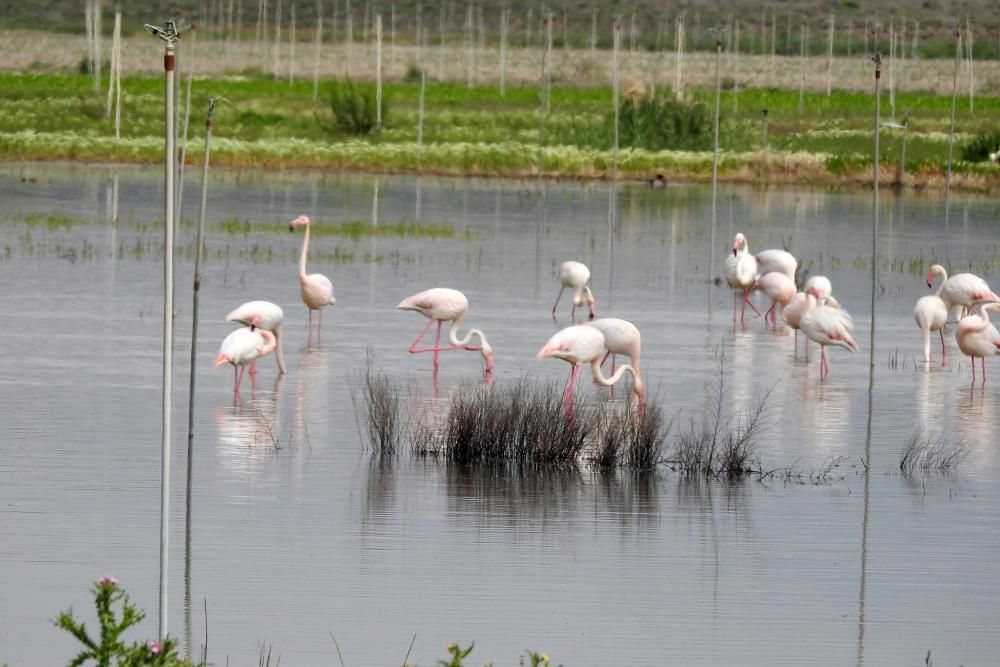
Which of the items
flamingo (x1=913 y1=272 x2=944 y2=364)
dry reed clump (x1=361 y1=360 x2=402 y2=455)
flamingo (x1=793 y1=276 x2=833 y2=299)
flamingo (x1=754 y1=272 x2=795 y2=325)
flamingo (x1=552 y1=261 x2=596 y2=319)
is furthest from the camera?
flamingo (x1=754 y1=272 x2=795 y2=325)

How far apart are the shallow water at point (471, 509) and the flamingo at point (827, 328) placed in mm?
403

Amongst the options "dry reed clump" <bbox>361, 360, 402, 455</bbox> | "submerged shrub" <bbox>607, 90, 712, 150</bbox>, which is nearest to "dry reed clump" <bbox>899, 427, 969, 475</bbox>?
"dry reed clump" <bbox>361, 360, 402, 455</bbox>

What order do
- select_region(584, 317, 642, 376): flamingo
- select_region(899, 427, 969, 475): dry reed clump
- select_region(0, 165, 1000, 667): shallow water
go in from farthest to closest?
select_region(584, 317, 642, 376): flamingo, select_region(899, 427, 969, 475): dry reed clump, select_region(0, 165, 1000, 667): shallow water

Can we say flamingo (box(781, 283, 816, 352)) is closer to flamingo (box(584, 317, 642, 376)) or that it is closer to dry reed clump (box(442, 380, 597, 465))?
flamingo (box(584, 317, 642, 376))

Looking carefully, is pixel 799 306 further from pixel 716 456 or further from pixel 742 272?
pixel 716 456

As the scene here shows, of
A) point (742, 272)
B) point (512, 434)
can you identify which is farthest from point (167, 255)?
point (742, 272)

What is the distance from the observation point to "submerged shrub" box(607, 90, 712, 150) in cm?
5959

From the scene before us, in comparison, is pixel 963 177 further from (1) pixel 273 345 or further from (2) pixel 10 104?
(1) pixel 273 345

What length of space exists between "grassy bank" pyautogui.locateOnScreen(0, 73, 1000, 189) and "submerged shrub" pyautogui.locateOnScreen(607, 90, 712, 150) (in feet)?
0.36

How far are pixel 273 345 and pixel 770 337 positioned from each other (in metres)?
7.62

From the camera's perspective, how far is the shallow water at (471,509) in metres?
10.5

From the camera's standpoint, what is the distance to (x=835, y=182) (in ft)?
176

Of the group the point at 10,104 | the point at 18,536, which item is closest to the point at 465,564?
the point at 18,536


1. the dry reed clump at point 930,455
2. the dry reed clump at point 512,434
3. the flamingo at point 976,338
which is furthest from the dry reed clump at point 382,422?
the flamingo at point 976,338
